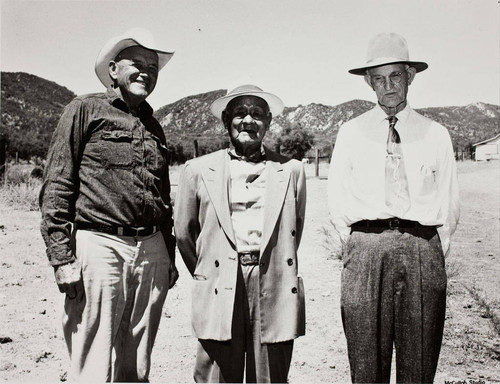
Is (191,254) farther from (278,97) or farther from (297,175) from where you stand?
(278,97)

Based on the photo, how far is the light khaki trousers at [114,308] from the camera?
2.81 m

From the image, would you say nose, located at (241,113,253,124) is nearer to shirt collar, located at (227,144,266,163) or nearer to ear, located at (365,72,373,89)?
shirt collar, located at (227,144,266,163)

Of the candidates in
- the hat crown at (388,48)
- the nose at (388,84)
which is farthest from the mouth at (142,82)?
the nose at (388,84)

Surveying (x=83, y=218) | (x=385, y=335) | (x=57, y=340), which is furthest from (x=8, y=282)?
(x=385, y=335)

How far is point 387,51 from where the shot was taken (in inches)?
119

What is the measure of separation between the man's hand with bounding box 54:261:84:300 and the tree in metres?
26.3

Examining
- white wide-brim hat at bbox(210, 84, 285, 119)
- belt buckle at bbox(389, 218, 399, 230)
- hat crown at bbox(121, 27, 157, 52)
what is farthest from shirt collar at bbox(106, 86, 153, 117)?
belt buckle at bbox(389, 218, 399, 230)

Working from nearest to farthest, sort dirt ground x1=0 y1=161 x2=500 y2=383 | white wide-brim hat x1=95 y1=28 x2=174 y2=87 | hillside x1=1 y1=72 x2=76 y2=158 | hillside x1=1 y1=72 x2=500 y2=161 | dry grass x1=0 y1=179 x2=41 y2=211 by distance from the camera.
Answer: white wide-brim hat x1=95 y1=28 x2=174 y2=87 < dirt ground x1=0 y1=161 x2=500 y2=383 < dry grass x1=0 y1=179 x2=41 y2=211 < hillside x1=1 y1=72 x2=500 y2=161 < hillside x1=1 y1=72 x2=76 y2=158

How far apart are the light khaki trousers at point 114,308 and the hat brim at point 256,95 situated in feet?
2.95

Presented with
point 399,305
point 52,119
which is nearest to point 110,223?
point 399,305

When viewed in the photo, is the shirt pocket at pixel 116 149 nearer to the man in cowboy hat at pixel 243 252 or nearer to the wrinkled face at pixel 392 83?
the man in cowboy hat at pixel 243 252

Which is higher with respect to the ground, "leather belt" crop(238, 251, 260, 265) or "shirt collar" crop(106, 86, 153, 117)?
"shirt collar" crop(106, 86, 153, 117)

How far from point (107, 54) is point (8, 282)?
13.8ft

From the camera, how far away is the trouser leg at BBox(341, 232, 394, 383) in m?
2.81
